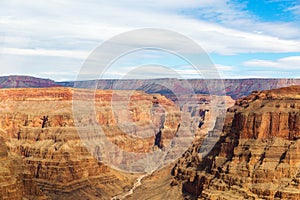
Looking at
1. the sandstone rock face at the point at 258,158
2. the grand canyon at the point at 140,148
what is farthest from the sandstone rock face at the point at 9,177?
the sandstone rock face at the point at 258,158

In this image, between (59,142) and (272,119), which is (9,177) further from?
(59,142)

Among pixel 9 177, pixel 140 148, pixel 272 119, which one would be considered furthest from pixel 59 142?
pixel 272 119

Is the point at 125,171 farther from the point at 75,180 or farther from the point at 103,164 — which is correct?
the point at 75,180

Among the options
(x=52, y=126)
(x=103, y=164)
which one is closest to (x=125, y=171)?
(x=103, y=164)

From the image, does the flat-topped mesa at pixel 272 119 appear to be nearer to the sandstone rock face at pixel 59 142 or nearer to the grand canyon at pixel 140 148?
the grand canyon at pixel 140 148

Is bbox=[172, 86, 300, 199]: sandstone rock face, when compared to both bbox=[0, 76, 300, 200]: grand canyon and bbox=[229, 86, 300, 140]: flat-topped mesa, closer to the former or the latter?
bbox=[229, 86, 300, 140]: flat-topped mesa

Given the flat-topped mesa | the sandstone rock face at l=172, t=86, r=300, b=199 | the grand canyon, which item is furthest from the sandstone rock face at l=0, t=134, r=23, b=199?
the flat-topped mesa
